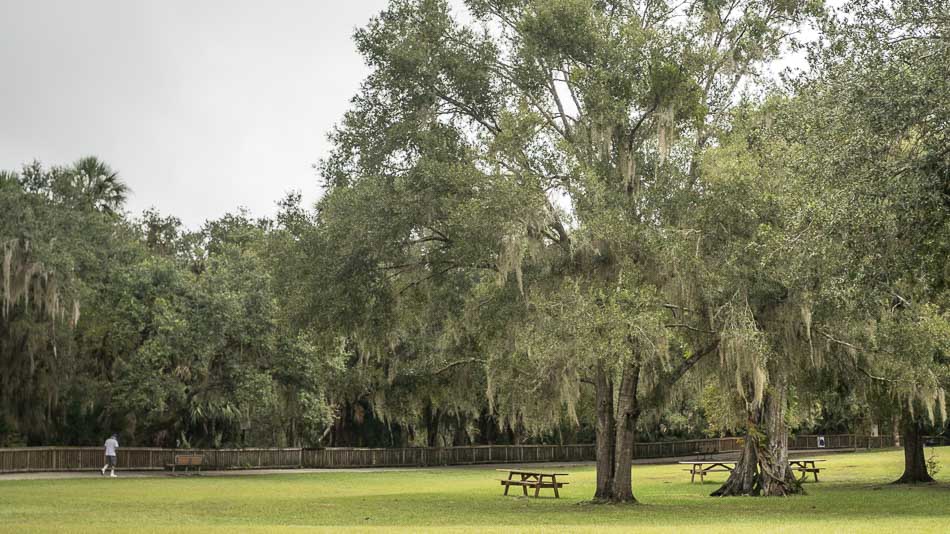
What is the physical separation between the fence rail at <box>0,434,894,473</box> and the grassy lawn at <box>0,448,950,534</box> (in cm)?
440

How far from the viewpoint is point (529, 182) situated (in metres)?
20.5

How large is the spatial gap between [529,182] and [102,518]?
9.98m

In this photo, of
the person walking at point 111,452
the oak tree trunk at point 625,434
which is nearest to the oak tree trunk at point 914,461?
the oak tree trunk at point 625,434

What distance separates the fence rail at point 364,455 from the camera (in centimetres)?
3556

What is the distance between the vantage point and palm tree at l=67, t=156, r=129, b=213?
45.7m

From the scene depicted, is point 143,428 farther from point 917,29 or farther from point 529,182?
point 917,29

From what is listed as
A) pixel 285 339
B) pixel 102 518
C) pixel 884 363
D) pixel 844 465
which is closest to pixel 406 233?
pixel 102 518

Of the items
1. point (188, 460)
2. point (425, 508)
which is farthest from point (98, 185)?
point (425, 508)

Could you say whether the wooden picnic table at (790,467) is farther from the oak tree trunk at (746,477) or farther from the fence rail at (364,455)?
the fence rail at (364,455)

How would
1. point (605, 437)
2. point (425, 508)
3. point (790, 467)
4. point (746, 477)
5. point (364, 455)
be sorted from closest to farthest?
1. point (425, 508)
2. point (605, 437)
3. point (746, 477)
4. point (790, 467)
5. point (364, 455)

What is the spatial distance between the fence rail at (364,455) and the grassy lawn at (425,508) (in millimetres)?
4401

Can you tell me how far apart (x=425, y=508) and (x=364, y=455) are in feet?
86.2

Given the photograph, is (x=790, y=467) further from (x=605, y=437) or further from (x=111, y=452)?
(x=111, y=452)

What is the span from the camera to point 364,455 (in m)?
47.4
